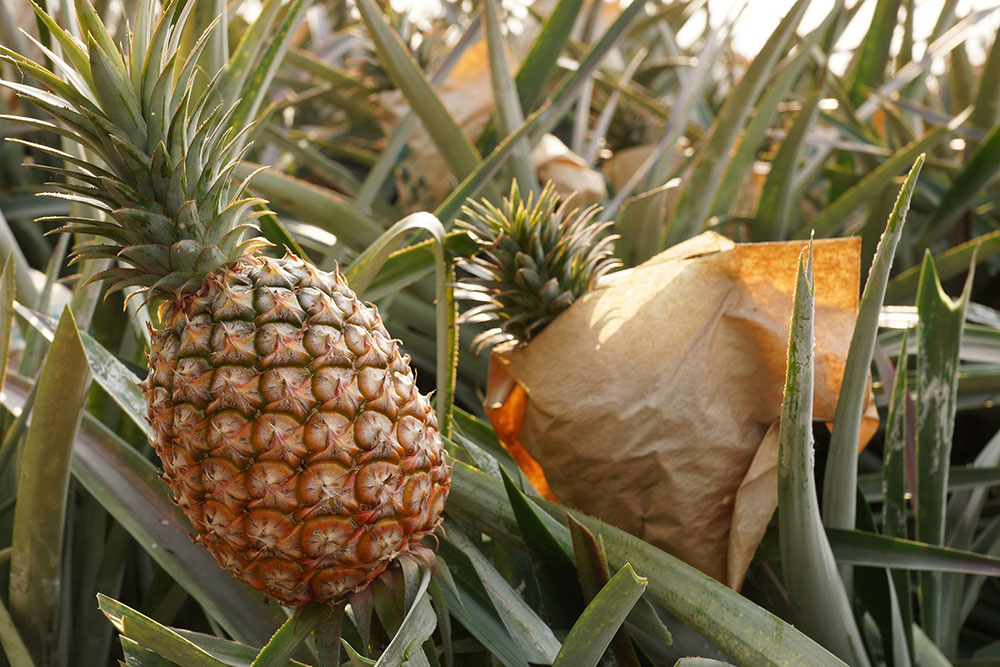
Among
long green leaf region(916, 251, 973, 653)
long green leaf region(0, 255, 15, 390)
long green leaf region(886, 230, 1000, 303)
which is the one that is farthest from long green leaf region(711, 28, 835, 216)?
long green leaf region(0, 255, 15, 390)

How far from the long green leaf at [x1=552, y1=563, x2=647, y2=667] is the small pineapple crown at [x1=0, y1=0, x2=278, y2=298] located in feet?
1.04

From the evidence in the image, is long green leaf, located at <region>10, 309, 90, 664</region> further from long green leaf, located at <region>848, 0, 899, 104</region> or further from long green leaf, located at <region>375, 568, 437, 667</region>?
long green leaf, located at <region>848, 0, 899, 104</region>

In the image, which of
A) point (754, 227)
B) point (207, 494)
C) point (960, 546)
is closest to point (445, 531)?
point (207, 494)

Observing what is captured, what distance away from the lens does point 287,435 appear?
474mm

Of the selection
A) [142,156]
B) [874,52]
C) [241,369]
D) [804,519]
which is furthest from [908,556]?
[874,52]

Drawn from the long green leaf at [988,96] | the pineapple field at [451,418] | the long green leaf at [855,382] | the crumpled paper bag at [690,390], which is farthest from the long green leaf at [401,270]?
the long green leaf at [988,96]

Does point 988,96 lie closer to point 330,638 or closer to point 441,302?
point 441,302

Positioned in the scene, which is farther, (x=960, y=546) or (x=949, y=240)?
(x=949, y=240)

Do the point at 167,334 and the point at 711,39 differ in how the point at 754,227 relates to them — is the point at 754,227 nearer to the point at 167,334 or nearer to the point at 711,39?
the point at 711,39

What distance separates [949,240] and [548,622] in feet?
3.20

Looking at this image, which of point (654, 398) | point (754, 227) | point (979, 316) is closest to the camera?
point (654, 398)

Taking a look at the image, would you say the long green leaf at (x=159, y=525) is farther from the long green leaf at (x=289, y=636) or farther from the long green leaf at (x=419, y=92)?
the long green leaf at (x=419, y=92)

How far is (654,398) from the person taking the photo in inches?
23.9

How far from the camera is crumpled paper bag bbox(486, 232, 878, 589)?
0.61 meters
